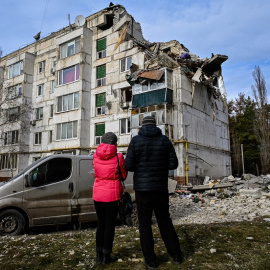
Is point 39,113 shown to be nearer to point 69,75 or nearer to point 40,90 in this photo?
point 40,90

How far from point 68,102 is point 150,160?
2475cm

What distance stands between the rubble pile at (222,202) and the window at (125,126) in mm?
8385

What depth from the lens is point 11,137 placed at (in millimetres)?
32469

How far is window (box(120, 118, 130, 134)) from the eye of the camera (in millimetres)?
23438

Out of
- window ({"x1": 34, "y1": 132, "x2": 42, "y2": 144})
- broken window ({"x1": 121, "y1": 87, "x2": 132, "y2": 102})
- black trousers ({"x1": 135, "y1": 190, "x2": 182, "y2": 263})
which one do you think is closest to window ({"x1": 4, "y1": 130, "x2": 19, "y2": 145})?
window ({"x1": 34, "y1": 132, "x2": 42, "y2": 144})

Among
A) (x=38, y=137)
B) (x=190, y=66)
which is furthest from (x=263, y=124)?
(x=38, y=137)

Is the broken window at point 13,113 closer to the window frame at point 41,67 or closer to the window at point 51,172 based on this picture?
the window frame at point 41,67

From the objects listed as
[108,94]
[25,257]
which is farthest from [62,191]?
[108,94]

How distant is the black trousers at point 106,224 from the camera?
3717 mm

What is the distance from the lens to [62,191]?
6.80 m

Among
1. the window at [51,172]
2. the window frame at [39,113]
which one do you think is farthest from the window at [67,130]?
the window at [51,172]

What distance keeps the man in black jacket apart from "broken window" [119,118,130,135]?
19.7 m

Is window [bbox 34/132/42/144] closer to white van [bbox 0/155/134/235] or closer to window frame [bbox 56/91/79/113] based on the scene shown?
window frame [bbox 56/91/79/113]

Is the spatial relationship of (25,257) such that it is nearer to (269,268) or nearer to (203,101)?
(269,268)
